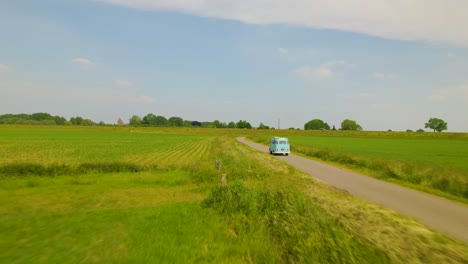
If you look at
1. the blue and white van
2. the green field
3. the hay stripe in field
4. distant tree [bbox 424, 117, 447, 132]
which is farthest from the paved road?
distant tree [bbox 424, 117, 447, 132]

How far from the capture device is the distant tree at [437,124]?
170m

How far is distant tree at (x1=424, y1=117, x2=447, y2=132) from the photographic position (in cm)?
16988

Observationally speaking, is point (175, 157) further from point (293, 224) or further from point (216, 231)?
point (293, 224)

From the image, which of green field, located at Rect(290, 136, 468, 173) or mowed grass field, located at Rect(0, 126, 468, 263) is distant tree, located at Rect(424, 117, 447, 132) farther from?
mowed grass field, located at Rect(0, 126, 468, 263)

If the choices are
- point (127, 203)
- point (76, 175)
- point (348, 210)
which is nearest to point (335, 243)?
point (348, 210)

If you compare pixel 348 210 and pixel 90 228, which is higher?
pixel 348 210

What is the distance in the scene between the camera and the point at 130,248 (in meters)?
7.23

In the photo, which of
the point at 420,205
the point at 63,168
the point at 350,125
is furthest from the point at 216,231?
the point at 350,125

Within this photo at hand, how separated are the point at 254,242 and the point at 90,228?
4776 millimetres

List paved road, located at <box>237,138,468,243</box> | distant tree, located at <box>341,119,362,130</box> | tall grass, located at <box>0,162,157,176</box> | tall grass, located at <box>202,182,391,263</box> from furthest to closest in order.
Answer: distant tree, located at <box>341,119,362,130</box>, tall grass, located at <box>0,162,157,176</box>, paved road, located at <box>237,138,468,243</box>, tall grass, located at <box>202,182,391,263</box>

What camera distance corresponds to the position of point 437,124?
17088 cm

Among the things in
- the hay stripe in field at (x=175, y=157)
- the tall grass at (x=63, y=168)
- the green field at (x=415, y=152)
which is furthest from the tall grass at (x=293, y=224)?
the green field at (x=415, y=152)

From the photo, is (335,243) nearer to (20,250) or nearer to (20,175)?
(20,250)

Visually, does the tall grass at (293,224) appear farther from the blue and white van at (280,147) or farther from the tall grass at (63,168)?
the blue and white van at (280,147)
